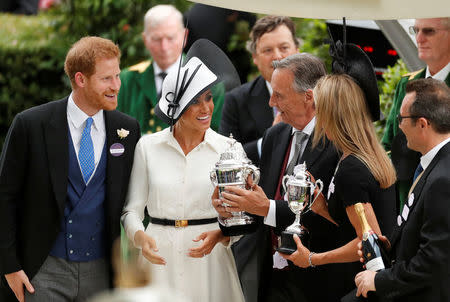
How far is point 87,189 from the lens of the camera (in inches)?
185

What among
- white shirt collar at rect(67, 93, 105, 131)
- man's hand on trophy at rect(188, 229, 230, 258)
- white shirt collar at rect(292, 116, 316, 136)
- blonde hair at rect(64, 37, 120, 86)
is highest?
blonde hair at rect(64, 37, 120, 86)

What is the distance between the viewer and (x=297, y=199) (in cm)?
430

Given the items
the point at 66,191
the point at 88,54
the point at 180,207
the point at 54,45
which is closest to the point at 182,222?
the point at 180,207

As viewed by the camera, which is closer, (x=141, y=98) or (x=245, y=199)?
(x=245, y=199)

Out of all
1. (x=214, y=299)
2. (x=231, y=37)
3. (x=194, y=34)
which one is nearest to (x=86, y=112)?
(x=214, y=299)

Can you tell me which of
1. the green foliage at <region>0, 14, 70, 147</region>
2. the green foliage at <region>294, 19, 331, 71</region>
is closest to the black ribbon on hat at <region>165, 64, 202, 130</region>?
the green foliage at <region>294, 19, 331, 71</region>

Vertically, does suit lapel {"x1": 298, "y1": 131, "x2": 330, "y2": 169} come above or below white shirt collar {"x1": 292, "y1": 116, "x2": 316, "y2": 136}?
below

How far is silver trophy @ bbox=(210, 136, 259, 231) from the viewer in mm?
4465

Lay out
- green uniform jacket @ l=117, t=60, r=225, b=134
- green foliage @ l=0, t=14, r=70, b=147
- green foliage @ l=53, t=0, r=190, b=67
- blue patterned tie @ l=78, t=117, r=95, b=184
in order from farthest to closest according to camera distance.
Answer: green foliage @ l=0, t=14, r=70, b=147
green foliage @ l=53, t=0, r=190, b=67
green uniform jacket @ l=117, t=60, r=225, b=134
blue patterned tie @ l=78, t=117, r=95, b=184

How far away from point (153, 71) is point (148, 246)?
107 inches

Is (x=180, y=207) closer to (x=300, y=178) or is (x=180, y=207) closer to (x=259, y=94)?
(x=300, y=178)

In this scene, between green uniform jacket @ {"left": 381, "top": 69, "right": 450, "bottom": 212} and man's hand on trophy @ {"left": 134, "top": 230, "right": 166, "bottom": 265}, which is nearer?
man's hand on trophy @ {"left": 134, "top": 230, "right": 166, "bottom": 265}

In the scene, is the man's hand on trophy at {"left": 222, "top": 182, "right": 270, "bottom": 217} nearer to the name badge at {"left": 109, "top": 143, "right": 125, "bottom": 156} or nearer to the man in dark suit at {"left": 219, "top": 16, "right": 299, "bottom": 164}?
the name badge at {"left": 109, "top": 143, "right": 125, "bottom": 156}

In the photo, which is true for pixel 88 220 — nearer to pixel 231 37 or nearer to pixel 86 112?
pixel 86 112
